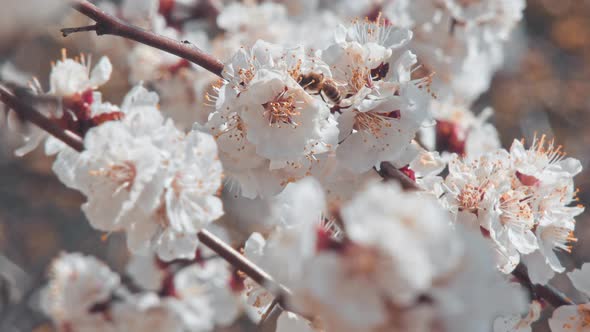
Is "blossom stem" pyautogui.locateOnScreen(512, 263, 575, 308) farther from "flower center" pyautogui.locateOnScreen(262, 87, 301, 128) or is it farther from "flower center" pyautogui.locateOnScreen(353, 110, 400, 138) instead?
"flower center" pyautogui.locateOnScreen(262, 87, 301, 128)

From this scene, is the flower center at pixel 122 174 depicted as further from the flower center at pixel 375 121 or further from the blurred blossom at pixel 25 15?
the flower center at pixel 375 121

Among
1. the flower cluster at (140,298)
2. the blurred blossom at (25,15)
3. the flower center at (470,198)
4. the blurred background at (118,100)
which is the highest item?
the blurred blossom at (25,15)

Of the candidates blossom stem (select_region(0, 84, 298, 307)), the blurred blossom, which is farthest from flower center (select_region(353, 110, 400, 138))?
the blurred blossom

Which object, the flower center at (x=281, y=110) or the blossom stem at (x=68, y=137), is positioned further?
the flower center at (x=281, y=110)

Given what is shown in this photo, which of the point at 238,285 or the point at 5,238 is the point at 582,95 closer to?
the point at 238,285

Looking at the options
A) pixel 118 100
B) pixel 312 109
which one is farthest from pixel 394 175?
pixel 118 100

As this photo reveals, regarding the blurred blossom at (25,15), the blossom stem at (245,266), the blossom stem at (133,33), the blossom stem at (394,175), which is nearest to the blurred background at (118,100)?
the blossom stem at (133,33)
